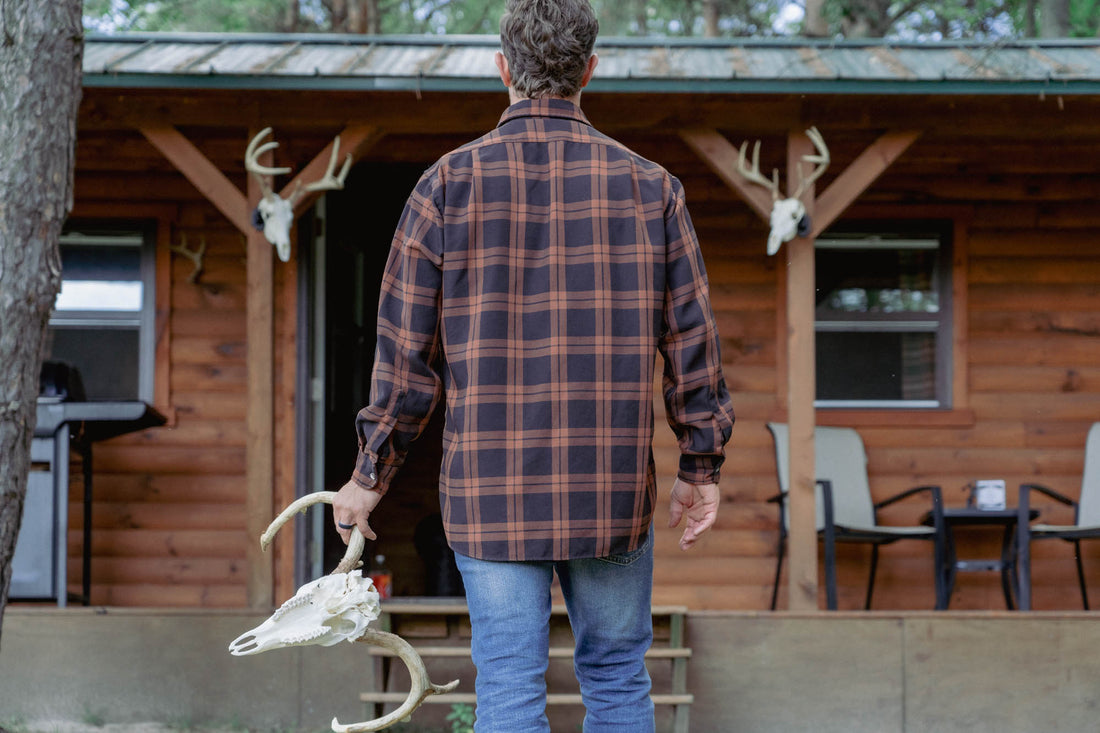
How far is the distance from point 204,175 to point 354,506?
2892 mm

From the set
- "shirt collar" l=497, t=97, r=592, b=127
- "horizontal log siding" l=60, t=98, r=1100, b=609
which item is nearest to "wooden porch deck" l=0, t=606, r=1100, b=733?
"horizontal log siding" l=60, t=98, r=1100, b=609

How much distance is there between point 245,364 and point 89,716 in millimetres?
1889

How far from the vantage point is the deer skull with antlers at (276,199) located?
13.9ft

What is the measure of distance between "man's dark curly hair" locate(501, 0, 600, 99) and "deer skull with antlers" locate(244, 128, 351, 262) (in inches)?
99.0

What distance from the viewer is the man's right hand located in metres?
1.80

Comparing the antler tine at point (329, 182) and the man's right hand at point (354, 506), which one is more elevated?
the antler tine at point (329, 182)

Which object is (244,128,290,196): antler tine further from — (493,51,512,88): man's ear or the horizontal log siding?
(493,51,512,88): man's ear

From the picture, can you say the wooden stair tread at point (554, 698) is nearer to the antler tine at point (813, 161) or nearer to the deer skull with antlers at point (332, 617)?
the antler tine at point (813, 161)

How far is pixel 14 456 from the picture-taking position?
9.45ft

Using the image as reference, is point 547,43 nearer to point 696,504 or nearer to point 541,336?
point 541,336

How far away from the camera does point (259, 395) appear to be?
14.2 ft

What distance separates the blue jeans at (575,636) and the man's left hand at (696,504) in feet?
0.37

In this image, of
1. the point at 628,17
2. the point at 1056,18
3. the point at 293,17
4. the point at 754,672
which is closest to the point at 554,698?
the point at 754,672

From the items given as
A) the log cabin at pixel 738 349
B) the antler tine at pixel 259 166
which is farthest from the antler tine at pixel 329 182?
the log cabin at pixel 738 349
